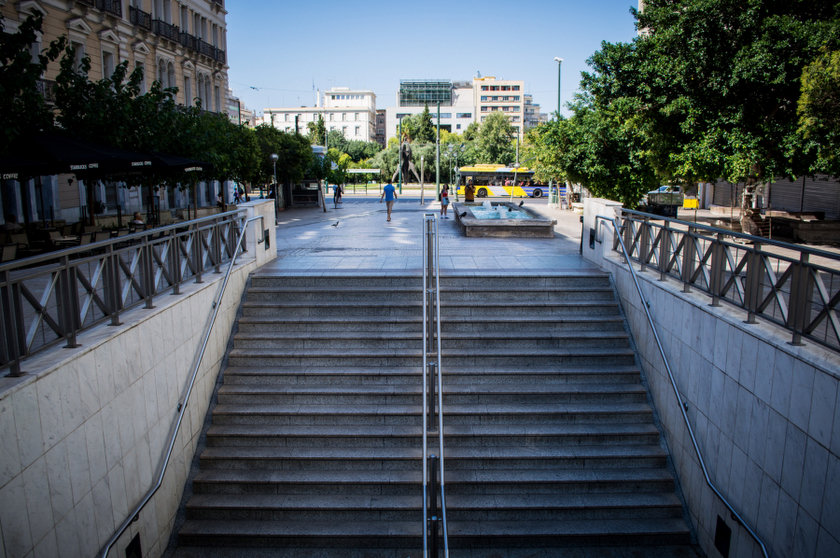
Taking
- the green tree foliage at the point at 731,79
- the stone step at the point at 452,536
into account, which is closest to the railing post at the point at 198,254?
the stone step at the point at 452,536

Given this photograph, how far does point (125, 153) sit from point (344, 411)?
8.31 m

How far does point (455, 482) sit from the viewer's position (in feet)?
22.6

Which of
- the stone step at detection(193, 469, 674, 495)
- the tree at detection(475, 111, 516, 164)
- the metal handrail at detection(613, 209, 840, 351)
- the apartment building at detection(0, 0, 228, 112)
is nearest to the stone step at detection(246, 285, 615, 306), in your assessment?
the metal handrail at detection(613, 209, 840, 351)

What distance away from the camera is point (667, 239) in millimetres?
7988

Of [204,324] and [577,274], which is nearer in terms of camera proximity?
[204,324]

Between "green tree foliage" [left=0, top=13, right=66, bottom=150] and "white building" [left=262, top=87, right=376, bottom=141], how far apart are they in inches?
5310

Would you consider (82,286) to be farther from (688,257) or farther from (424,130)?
(424,130)

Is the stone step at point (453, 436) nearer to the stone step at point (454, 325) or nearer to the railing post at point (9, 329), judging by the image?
the stone step at point (454, 325)

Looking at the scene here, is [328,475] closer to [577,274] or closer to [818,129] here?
[577,274]

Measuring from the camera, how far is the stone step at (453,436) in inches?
291

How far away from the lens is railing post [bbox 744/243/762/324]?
583 centimetres

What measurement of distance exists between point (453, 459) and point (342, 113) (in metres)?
155

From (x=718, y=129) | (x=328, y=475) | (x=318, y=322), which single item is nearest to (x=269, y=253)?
(x=318, y=322)

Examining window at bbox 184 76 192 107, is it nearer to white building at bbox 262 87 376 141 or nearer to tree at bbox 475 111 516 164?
tree at bbox 475 111 516 164
